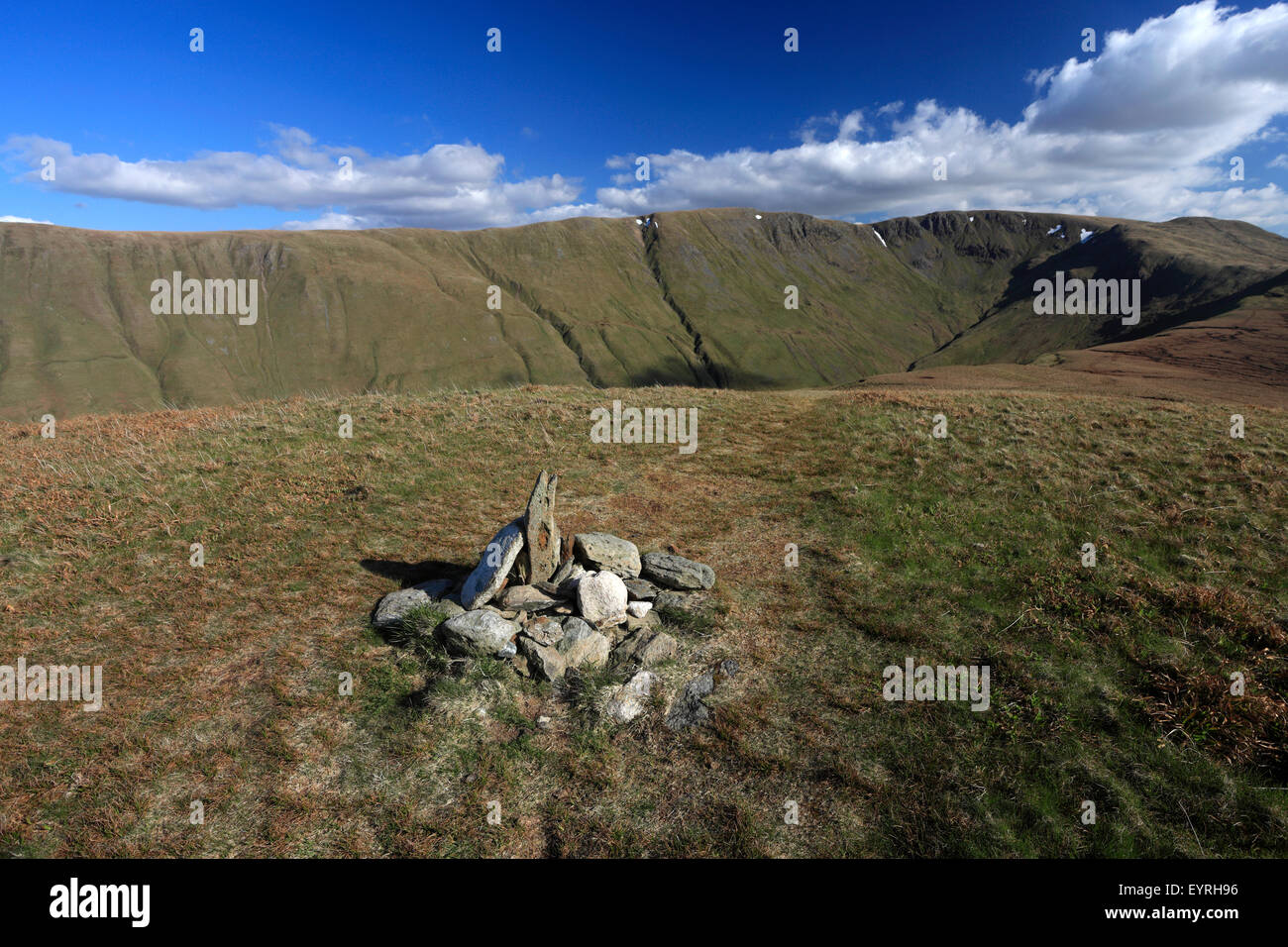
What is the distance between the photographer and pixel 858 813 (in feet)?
25.0

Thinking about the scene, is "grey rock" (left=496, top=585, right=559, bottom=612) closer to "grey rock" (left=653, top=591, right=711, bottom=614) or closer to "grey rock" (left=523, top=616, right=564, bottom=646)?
"grey rock" (left=523, top=616, right=564, bottom=646)

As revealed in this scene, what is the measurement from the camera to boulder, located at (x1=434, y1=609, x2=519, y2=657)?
10.3 m

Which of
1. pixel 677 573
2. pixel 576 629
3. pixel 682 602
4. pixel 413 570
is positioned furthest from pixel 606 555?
A: pixel 413 570

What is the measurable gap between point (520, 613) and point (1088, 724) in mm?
9534

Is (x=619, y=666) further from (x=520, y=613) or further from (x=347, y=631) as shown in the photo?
(x=347, y=631)

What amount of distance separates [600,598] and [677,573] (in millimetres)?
2079

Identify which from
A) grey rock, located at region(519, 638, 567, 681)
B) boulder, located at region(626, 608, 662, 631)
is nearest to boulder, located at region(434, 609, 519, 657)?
grey rock, located at region(519, 638, 567, 681)

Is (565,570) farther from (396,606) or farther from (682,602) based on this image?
(396,606)

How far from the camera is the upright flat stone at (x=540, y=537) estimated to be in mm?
11844

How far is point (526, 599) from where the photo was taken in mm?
11422

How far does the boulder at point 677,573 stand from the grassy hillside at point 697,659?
1.81 feet

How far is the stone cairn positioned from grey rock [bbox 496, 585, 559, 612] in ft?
0.06
